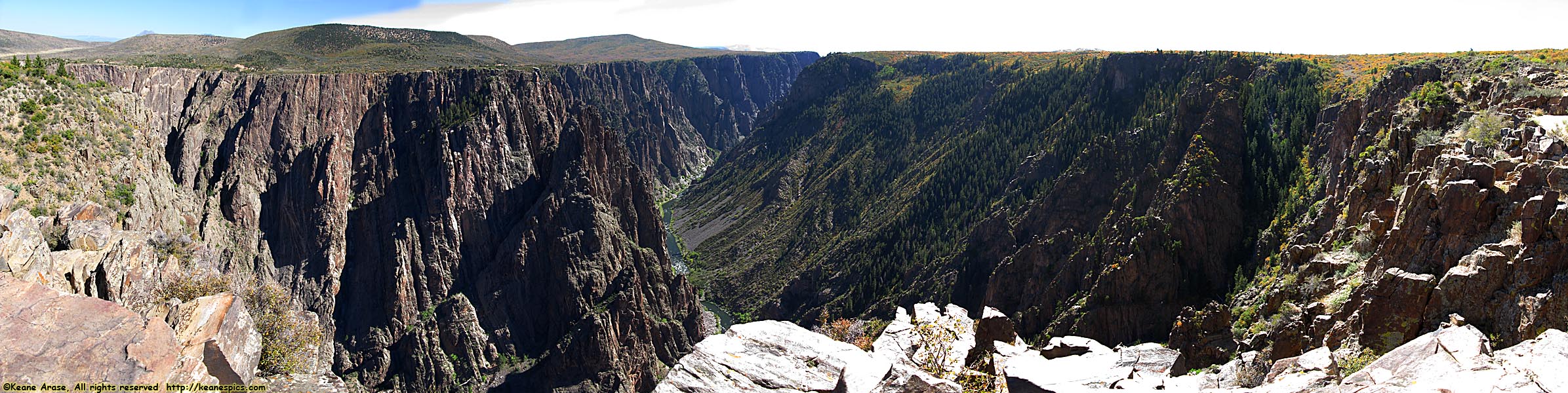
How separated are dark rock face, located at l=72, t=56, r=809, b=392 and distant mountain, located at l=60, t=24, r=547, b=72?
41.5ft

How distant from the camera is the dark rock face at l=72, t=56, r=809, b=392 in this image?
85000 mm

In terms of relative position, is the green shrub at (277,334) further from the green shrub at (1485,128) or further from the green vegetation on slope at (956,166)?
the green vegetation on slope at (956,166)

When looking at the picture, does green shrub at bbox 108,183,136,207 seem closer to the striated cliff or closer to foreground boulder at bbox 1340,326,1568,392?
the striated cliff

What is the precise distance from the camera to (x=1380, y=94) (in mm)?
52281

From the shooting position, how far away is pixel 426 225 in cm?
9725

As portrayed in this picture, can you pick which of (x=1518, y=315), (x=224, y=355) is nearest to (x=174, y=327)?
(x=224, y=355)

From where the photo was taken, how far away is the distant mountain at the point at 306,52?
354 ft

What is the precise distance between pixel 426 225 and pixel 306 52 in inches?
2188

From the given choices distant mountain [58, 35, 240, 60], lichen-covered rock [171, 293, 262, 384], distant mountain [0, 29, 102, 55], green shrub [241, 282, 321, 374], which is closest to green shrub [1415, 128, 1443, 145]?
lichen-covered rock [171, 293, 262, 384]

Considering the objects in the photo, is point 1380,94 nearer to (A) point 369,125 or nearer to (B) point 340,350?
(B) point 340,350

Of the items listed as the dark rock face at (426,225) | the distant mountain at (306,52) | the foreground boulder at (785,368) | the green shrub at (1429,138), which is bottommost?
the dark rock face at (426,225)

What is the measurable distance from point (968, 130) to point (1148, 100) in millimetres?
43143

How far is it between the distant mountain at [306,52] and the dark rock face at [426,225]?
41.5 ft

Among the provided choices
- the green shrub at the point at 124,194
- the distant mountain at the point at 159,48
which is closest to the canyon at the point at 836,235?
the green shrub at the point at 124,194
